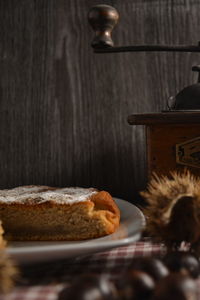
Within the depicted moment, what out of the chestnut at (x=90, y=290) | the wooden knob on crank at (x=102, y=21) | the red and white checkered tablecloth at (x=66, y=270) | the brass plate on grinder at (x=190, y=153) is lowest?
the red and white checkered tablecloth at (x=66, y=270)

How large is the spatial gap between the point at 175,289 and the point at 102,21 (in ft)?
2.80

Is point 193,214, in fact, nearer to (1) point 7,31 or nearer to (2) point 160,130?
(2) point 160,130

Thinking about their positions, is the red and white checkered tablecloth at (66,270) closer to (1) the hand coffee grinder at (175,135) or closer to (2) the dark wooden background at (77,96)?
(1) the hand coffee grinder at (175,135)

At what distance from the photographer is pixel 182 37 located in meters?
1.50

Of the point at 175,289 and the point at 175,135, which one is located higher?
the point at 175,135

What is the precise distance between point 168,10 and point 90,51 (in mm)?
321

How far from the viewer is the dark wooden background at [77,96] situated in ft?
4.91

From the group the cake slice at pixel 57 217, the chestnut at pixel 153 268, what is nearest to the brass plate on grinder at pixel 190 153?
the cake slice at pixel 57 217

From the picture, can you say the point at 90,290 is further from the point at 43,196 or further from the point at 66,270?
the point at 43,196

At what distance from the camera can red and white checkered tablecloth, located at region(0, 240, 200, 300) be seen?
2.27ft

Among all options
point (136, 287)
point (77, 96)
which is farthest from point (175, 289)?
point (77, 96)

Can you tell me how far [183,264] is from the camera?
726 mm

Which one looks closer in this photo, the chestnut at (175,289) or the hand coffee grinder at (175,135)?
the chestnut at (175,289)

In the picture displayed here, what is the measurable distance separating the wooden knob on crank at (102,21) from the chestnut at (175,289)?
0.81 meters
